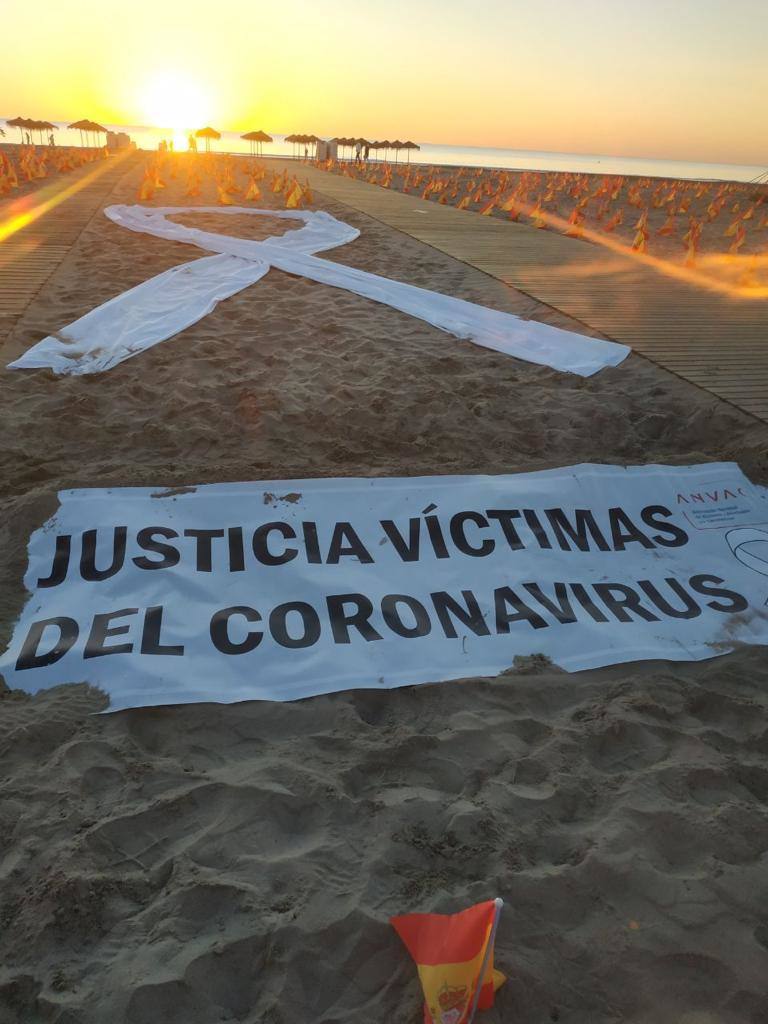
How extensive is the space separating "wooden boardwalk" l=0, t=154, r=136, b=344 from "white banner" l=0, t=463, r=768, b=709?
11.2 feet

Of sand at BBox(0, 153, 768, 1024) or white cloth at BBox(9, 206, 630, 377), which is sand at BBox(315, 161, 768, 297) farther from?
sand at BBox(0, 153, 768, 1024)

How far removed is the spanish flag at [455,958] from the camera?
1.42 meters

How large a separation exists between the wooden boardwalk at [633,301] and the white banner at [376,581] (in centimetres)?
191

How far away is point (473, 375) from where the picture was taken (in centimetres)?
520

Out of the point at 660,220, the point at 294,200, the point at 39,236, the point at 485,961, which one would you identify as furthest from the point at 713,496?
the point at 660,220

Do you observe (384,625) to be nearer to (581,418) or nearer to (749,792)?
(749,792)

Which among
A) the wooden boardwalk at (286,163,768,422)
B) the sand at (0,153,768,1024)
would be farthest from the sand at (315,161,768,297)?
the sand at (0,153,768,1024)

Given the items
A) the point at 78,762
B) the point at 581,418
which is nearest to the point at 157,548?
the point at 78,762

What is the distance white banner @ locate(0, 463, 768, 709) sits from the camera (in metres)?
2.51

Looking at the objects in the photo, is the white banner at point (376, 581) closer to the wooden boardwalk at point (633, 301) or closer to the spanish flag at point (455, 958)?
the spanish flag at point (455, 958)

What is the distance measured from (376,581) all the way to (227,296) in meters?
4.70

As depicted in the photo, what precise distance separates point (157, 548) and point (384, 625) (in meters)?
1.16

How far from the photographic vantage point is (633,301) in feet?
23.6

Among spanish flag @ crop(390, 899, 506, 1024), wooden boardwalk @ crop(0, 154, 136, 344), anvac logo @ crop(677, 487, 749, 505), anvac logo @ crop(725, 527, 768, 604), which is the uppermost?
wooden boardwalk @ crop(0, 154, 136, 344)
